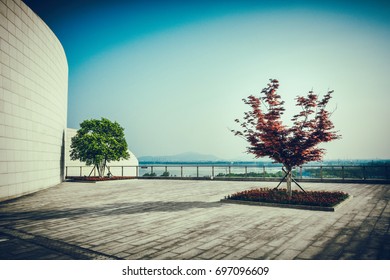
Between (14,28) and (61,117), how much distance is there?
32.0 ft

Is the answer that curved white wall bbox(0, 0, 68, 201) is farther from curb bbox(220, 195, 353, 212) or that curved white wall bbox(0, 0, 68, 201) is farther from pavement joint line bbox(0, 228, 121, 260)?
curb bbox(220, 195, 353, 212)

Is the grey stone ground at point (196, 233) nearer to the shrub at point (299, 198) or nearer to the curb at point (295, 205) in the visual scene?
the curb at point (295, 205)

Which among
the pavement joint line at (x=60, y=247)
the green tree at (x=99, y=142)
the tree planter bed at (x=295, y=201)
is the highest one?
the green tree at (x=99, y=142)

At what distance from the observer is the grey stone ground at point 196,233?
446 centimetres

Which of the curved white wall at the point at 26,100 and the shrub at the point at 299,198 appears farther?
the curved white wall at the point at 26,100

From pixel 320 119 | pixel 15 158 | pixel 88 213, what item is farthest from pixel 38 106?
pixel 320 119

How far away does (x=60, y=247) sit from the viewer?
16.0ft

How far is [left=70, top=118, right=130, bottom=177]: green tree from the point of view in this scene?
23234 millimetres

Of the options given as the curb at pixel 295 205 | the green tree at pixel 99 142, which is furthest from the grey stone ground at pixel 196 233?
the green tree at pixel 99 142

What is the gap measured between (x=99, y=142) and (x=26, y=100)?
10731 millimetres

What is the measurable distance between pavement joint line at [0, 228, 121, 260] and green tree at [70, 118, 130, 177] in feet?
57.8

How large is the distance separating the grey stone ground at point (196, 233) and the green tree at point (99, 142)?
14.6m

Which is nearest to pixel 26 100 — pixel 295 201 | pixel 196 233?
pixel 196 233
